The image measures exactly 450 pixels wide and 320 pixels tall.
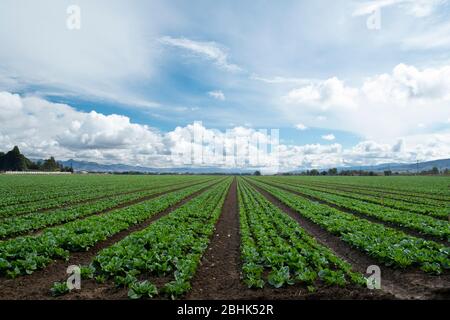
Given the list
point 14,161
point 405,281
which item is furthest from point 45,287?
point 14,161

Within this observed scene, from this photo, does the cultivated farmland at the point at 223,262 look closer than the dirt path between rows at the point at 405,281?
No

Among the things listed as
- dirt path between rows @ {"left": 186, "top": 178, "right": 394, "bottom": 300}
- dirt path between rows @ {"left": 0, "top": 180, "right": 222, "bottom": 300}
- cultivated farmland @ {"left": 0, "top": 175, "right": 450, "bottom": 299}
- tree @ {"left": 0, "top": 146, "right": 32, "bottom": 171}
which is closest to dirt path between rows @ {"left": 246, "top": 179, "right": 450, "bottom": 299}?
cultivated farmland @ {"left": 0, "top": 175, "right": 450, "bottom": 299}

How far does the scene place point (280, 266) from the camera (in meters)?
9.23

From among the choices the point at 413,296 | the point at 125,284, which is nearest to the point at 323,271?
the point at 413,296

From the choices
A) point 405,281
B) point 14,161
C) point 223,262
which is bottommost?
point 223,262

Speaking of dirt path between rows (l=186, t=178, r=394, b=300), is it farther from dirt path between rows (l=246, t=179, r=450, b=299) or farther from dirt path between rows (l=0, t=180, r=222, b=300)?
dirt path between rows (l=0, t=180, r=222, b=300)

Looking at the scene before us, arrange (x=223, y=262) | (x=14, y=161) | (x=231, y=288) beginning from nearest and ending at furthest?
(x=231, y=288), (x=223, y=262), (x=14, y=161)

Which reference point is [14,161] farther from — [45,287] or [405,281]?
[405,281]

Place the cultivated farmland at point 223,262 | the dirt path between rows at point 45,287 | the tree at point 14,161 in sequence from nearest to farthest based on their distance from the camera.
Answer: the dirt path between rows at point 45,287
the cultivated farmland at point 223,262
the tree at point 14,161

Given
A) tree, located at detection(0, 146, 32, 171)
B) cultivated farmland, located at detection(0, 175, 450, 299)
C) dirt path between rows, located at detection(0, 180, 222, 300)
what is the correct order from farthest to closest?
tree, located at detection(0, 146, 32, 171)
cultivated farmland, located at detection(0, 175, 450, 299)
dirt path between rows, located at detection(0, 180, 222, 300)

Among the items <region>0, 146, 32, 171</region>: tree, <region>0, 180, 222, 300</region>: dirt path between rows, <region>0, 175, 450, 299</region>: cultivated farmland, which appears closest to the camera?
<region>0, 180, 222, 300</region>: dirt path between rows

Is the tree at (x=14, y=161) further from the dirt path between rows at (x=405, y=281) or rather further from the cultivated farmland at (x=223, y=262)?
the dirt path between rows at (x=405, y=281)

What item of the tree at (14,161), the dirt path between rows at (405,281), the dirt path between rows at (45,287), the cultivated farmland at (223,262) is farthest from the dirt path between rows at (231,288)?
the tree at (14,161)
